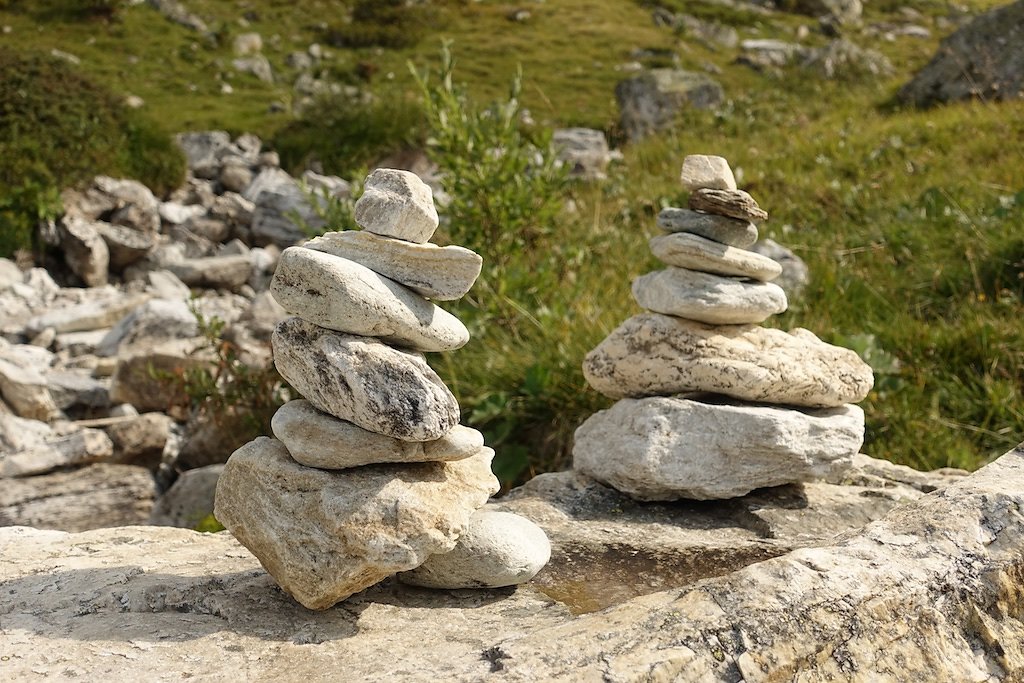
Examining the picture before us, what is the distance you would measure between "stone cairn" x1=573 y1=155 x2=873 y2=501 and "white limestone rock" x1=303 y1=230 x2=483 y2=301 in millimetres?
1555

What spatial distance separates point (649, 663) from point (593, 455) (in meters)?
2.17

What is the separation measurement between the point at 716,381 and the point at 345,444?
6.86 ft

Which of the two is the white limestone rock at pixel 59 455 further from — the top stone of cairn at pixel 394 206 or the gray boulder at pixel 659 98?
the gray boulder at pixel 659 98

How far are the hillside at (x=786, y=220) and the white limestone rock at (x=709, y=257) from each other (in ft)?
6.17

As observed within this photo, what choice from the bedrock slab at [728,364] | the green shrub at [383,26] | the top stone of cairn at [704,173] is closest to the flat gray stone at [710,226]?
the top stone of cairn at [704,173]

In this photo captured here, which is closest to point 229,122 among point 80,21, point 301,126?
point 301,126

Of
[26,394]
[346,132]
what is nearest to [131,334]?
[26,394]

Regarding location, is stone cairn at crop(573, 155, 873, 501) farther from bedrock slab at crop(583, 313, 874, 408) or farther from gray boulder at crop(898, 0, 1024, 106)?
gray boulder at crop(898, 0, 1024, 106)

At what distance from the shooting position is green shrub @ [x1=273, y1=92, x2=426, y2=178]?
18578mm

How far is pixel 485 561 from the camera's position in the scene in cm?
377

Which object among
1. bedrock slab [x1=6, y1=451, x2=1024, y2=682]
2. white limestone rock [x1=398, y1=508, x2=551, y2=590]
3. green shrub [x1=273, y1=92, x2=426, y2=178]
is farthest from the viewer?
green shrub [x1=273, y1=92, x2=426, y2=178]

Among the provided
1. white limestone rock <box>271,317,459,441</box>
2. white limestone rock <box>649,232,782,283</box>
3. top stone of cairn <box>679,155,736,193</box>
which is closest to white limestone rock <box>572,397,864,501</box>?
white limestone rock <box>649,232,782,283</box>

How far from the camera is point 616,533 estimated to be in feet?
14.7

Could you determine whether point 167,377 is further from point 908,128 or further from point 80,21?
point 80,21
